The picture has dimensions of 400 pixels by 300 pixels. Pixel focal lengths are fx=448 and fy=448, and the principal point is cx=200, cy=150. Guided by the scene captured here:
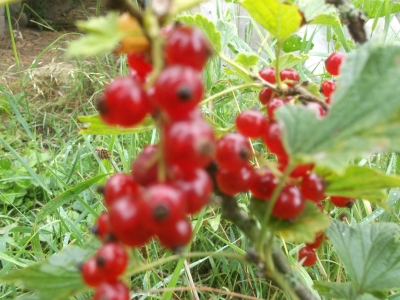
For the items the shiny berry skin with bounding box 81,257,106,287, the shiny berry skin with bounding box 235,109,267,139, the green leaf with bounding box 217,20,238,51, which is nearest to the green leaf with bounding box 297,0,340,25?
the green leaf with bounding box 217,20,238,51

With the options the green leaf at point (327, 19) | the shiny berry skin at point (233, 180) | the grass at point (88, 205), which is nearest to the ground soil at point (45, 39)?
the grass at point (88, 205)

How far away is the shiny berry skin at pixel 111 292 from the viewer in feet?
1.22

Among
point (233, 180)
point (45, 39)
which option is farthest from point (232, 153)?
point (45, 39)

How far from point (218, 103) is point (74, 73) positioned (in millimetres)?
1339

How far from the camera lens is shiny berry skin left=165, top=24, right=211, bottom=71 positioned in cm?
34

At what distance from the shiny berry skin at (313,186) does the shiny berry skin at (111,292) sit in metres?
0.20

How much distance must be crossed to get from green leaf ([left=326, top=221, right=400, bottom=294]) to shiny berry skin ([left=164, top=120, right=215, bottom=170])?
39 cm

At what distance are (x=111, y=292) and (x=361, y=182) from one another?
261 mm

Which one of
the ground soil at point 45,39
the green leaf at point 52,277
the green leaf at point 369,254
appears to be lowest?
the ground soil at point 45,39

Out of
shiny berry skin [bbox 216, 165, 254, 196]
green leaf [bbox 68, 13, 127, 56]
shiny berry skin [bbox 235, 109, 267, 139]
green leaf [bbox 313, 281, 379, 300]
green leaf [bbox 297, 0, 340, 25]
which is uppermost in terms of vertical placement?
green leaf [bbox 68, 13, 127, 56]

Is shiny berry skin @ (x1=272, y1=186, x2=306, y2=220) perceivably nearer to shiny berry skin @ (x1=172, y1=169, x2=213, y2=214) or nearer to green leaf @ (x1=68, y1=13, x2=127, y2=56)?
shiny berry skin @ (x1=172, y1=169, x2=213, y2=214)

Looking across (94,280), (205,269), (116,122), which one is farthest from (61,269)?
(205,269)

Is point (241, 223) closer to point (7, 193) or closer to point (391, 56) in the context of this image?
point (391, 56)

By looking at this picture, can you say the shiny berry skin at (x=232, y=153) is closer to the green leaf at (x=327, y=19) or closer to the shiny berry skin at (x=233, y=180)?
the shiny berry skin at (x=233, y=180)
